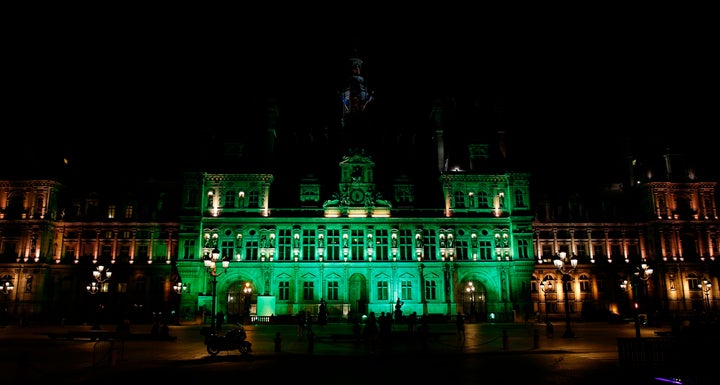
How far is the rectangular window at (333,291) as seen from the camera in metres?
55.1

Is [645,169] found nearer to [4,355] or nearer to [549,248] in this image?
[549,248]

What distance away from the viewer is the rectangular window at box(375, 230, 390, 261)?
56250mm

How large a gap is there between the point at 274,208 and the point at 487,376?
141 feet

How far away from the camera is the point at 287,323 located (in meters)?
49.4

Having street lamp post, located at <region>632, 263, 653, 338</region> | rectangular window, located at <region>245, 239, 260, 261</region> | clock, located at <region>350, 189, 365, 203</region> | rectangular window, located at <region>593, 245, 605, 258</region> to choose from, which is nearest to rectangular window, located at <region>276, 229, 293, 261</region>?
rectangular window, located at <region>245, 239, 260, 261</region>

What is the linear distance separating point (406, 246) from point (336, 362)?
1427 inches

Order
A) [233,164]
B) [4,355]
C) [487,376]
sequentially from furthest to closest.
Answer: [233,164]
[4,355]
[487,376]

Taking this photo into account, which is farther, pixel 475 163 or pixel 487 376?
pixel 475 163

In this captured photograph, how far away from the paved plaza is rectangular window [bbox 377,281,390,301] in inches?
969

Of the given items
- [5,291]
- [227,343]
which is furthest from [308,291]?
[227,343]

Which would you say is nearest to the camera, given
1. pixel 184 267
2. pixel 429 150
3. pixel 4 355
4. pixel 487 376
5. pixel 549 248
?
pixel 487 376

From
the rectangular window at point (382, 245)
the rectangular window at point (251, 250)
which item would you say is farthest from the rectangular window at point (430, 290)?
the rectangular window at point (251, 250)

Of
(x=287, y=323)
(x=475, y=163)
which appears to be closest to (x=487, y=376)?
(x=287, y=323)

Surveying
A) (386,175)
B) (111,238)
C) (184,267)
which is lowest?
(184,267)
